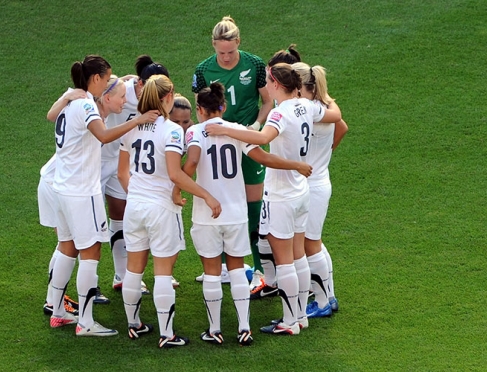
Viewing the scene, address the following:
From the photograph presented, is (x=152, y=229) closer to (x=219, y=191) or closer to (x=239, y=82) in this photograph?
(x=219, y=191)

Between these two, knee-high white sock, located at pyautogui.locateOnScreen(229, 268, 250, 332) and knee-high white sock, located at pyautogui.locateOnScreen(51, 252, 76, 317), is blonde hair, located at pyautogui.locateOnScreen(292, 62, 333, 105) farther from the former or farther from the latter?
knee-high white sock, located at pyautogui.locateOnScreen(51, 252, 76, 317)

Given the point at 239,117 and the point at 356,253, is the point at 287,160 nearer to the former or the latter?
the point at 239,117

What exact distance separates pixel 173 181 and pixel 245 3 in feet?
23.4

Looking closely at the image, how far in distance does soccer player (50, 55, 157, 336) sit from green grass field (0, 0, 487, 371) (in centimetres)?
36

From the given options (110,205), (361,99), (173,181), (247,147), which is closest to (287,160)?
(247,147)

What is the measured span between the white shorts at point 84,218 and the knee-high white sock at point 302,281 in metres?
1.36

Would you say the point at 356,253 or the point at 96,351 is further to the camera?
the point at 356,253

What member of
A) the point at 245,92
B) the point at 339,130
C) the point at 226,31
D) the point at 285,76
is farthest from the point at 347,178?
the point at 285,76

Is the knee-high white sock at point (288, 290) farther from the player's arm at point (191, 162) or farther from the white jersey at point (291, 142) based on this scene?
the player's arm at point (191, 162)

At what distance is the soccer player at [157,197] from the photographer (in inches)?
217

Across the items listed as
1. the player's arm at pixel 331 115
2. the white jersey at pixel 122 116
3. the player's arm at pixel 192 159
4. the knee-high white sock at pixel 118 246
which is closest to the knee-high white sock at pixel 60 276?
the knee-high white sock at pixel 118 246

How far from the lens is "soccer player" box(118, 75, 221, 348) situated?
5.50m

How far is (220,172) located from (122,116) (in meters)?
1.32

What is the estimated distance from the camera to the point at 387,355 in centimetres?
564
